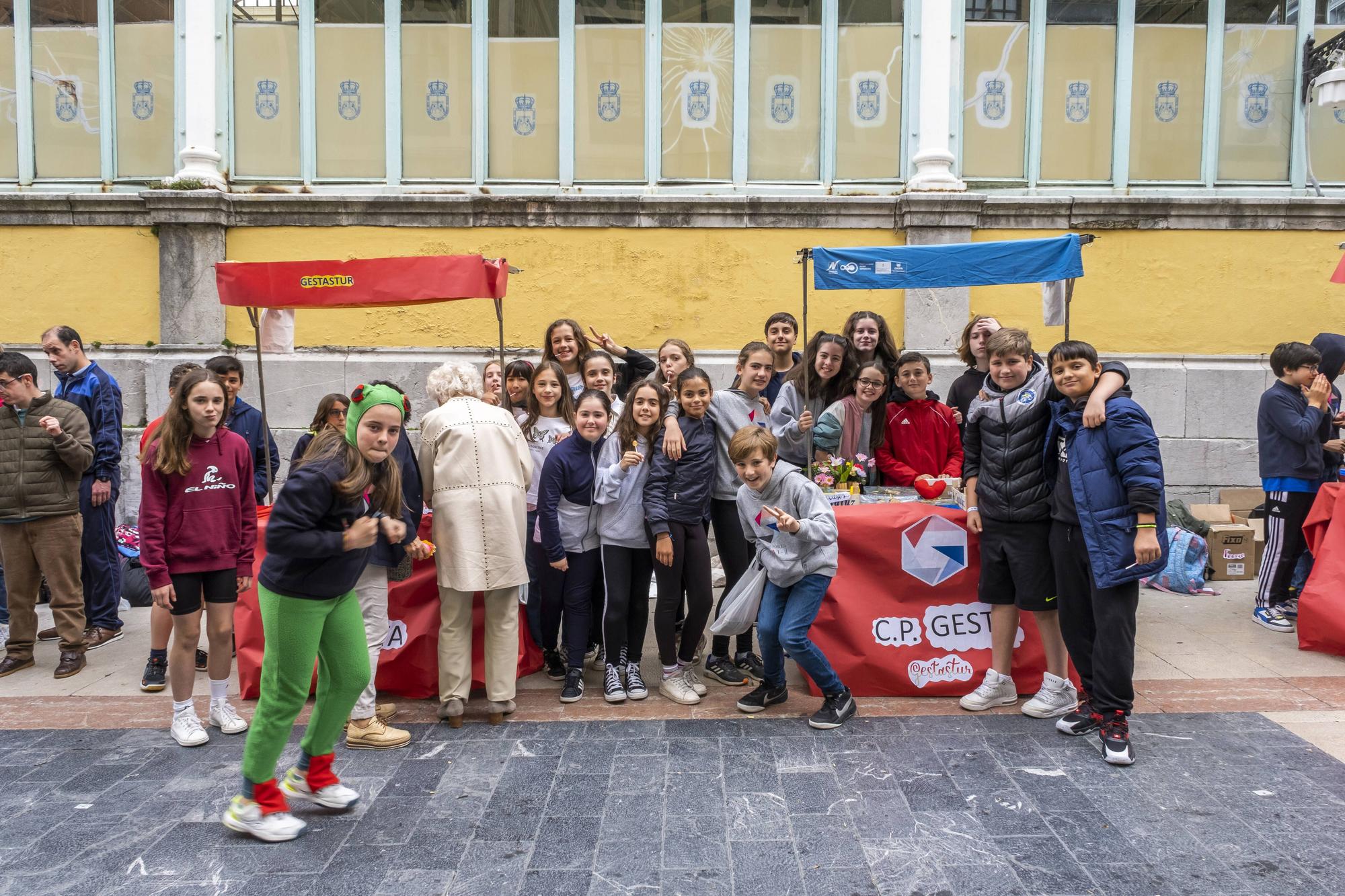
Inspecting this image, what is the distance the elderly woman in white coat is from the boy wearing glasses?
210 inches

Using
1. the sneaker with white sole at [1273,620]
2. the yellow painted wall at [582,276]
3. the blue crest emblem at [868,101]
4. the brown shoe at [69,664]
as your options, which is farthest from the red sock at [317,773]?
the blue crest emblem at [868,101]

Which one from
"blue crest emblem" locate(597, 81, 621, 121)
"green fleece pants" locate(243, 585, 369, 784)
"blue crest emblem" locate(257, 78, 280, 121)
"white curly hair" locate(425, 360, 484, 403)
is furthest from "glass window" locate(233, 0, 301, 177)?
"green fleece pants" locate(243, 585, 369, 784)

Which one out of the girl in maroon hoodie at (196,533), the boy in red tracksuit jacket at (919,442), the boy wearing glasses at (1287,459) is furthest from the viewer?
the boy wearing glasses at (1287,459)

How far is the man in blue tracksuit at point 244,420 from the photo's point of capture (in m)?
5.98

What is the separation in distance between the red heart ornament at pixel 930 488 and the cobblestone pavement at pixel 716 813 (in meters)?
1.39

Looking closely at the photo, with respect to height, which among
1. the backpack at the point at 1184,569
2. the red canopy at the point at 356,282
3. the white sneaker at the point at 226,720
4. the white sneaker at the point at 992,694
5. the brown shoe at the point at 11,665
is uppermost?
the red canopy at the point at 356,282

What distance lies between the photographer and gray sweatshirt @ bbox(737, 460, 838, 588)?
16.2 feet

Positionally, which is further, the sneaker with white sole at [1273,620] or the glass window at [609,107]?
the glass window at [609,107]

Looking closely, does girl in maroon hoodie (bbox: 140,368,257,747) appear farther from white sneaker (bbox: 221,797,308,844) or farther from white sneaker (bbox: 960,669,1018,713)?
white sneaker (bbox: 960,669,1018,713)

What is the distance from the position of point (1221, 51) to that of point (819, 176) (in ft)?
14.0

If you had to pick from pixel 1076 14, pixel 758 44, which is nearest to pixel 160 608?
pixel 758 44

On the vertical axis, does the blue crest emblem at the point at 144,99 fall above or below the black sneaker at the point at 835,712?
above

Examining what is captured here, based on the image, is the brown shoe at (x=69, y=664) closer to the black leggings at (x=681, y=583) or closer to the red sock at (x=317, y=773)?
the red sock at (x=317, y=773)

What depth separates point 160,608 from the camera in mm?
5438
